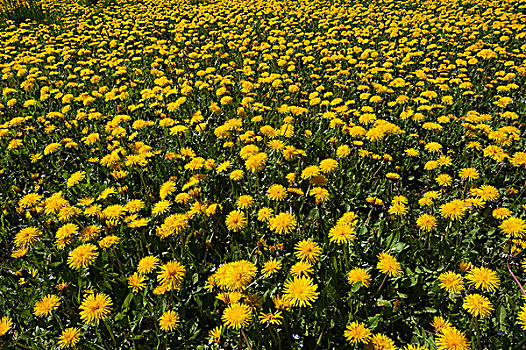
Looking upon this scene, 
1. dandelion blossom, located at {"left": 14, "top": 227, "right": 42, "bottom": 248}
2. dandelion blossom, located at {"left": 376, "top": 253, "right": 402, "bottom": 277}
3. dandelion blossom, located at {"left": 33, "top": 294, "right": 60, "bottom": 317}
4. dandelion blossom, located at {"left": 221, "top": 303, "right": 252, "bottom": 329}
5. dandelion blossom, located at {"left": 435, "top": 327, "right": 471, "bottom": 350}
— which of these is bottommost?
dandelion blossom, located at {"left": 435, "top": 327, "right": 471, "bottom": 350}

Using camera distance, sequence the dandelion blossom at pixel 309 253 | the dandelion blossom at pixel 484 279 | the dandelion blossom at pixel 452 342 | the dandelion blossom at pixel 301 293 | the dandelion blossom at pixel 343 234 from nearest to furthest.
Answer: the dandelion blossom at pixel 452 342 < the dandelion blossom at pixel 301 293 < the dandelion blossom at pixel 484 279 < the dandelion blossom at pixel 309 253 < the dandelion blossom at pixel 343 234

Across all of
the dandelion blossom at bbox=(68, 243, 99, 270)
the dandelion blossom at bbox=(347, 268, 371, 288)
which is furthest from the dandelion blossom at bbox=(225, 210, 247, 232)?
the dandelion blossom at bbox=(68, 243, 99, 270)

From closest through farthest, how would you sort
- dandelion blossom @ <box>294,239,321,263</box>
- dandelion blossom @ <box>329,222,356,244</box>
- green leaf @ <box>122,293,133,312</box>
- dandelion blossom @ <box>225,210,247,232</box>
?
dandelion blossom @ <box>294,239,321,263</box> → dandelion blossom @ <box>329,222,356,244</box> → green leaf @ <box>122,293,133,312</box> → dandelion blossom @ <box>225,210,247,232</box>

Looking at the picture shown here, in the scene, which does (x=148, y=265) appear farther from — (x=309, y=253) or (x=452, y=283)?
(x=452, y=283)

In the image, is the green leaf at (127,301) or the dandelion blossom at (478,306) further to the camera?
the green leaf at (127,301)

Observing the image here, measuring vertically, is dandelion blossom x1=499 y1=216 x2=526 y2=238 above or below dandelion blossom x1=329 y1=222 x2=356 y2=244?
below

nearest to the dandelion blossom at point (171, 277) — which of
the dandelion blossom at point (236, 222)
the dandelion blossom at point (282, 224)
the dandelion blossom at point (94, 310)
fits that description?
the dandelion blossom at point (94, 310)

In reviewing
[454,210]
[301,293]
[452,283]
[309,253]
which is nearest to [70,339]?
[301,293]

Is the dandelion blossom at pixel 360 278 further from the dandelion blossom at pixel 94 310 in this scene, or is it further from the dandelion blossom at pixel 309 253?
the dandelion blossom at pixel 94 310

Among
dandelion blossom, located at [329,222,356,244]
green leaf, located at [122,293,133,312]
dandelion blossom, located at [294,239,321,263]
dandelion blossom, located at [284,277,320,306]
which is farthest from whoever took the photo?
green leaf, located at [122,293,133,312]

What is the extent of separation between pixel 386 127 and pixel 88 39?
26.7 feet

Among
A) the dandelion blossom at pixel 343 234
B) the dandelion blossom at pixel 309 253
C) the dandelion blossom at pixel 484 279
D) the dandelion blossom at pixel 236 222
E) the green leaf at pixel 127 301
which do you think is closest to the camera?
the dandelion blossom at pixel 484 279

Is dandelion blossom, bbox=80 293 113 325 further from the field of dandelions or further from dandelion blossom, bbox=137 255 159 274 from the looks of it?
dandelion blossom, bbox=137 255 159 274

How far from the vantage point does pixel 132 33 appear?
8406 mm
